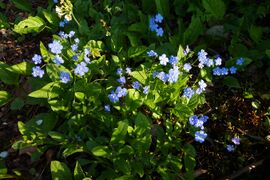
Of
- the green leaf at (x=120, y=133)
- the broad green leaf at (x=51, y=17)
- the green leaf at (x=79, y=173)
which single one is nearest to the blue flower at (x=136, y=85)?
the green leaf at (x=120, y=133)

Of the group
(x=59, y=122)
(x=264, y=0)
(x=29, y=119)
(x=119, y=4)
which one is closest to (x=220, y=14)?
(x=264, y=0)

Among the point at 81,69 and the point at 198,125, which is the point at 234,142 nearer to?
the point at 198,125

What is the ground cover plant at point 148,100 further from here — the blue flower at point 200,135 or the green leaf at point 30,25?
the green leaf at point 30,25

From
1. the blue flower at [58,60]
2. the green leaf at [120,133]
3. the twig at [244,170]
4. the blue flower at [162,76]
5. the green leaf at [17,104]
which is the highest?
the blue flower at [162,76]

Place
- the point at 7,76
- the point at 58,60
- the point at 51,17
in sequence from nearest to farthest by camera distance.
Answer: the point at 58,60 < the point at 7,76 < the point at 51,17

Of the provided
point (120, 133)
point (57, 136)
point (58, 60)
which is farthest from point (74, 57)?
point (120, 133)

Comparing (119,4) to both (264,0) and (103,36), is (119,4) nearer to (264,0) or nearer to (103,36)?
(103,36)

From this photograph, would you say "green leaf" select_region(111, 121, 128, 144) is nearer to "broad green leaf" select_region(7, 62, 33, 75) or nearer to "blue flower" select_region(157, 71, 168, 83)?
"blue flower" select_region(157, 71, 168, 83)
